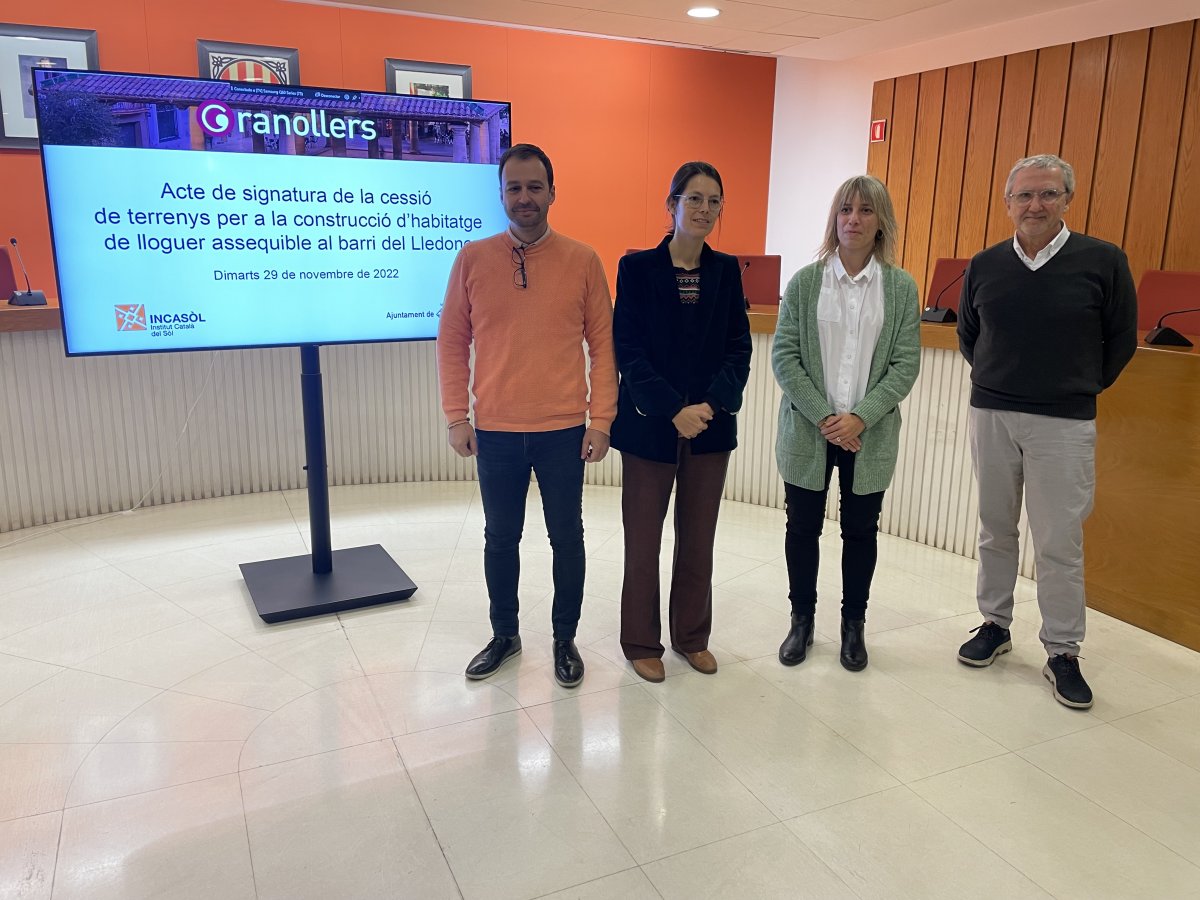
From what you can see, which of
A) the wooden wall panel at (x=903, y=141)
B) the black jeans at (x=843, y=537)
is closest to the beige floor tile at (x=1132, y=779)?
the black jeans at (x=843, y=537)

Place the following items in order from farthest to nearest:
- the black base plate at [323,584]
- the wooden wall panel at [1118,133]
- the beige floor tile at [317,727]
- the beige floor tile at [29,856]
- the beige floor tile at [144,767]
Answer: the wooden wall panel at [1118,133], the black base plate at [323,584], the beige floor tile at [317,727], the beige floor tile at [144,767], the beige floor tile at [29,856]

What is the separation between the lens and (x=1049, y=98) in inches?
211

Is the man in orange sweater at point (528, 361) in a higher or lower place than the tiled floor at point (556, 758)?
higher

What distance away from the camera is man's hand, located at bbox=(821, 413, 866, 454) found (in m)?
2.45

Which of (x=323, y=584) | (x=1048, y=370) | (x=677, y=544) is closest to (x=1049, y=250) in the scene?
(x=1048, y=370)

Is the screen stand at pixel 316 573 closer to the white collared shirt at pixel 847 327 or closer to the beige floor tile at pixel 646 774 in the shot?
the beige floor tile at pixel 646 774

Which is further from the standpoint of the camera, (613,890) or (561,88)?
(561,88)

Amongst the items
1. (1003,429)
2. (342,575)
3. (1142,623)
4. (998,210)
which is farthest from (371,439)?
(998,210)

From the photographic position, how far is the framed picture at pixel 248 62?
560 cm

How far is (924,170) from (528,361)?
16.5 ft

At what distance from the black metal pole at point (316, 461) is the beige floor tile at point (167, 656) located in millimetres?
501

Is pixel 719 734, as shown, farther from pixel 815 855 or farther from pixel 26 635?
pixel 26 635

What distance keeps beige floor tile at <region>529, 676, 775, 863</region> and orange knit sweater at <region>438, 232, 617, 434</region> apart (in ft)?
2.66

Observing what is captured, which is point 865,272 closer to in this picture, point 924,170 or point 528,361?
point 528,361
